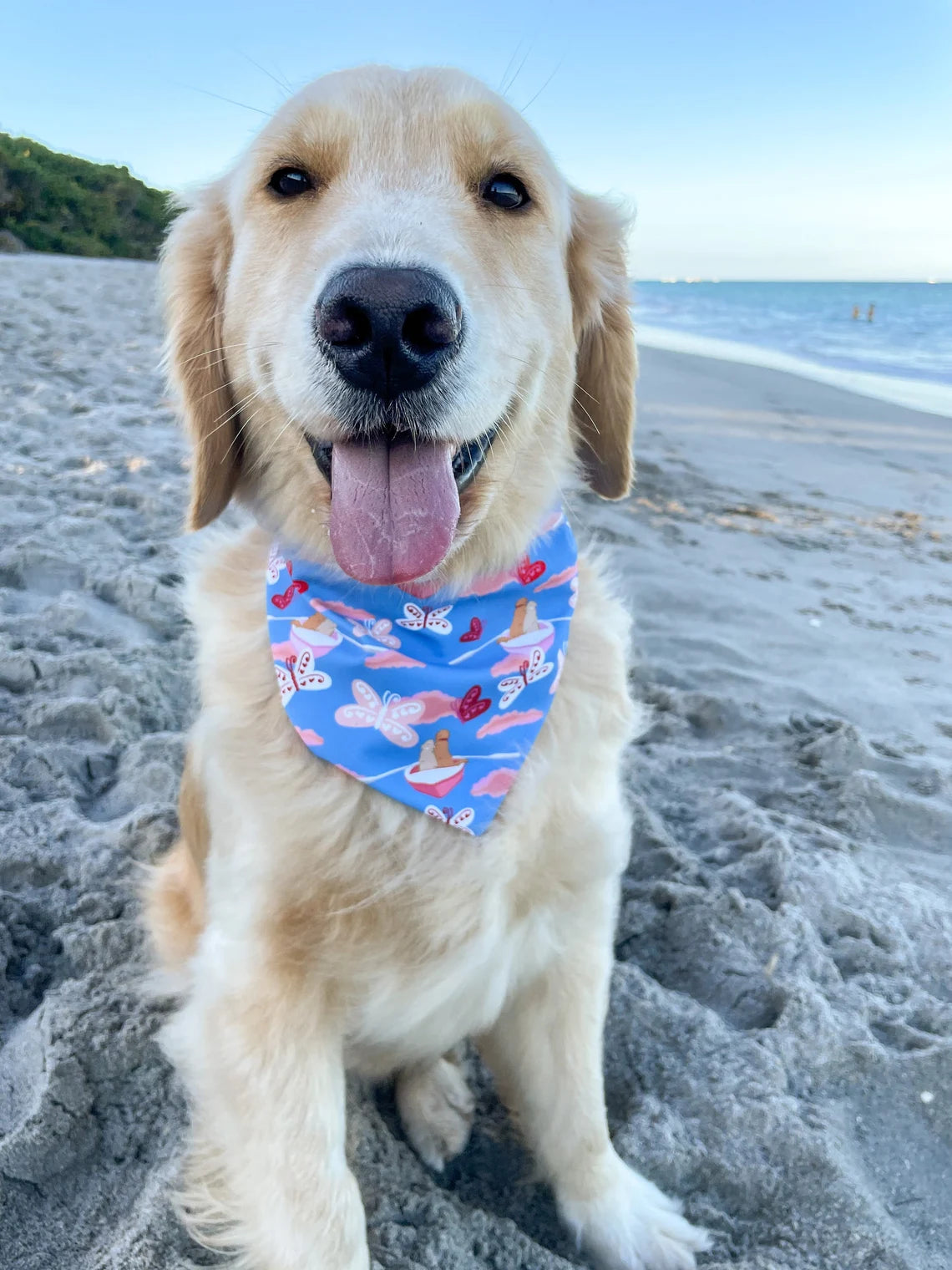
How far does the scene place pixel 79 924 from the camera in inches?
88.4

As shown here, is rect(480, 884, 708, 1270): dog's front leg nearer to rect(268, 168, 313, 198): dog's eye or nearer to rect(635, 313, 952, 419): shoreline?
rect(268, 168, 313, 198): dog's eye

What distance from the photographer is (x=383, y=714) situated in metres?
1.78

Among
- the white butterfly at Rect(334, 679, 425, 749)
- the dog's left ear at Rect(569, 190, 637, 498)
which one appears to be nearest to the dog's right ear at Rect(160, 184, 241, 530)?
the white butterfly at Rect(334, 679, 425, 749)

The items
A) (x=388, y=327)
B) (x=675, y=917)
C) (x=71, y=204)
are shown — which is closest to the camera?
(x=388, y=327)

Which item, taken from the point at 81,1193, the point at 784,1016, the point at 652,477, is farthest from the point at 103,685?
the point at 652,477

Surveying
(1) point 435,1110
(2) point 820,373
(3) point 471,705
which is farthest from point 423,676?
(2) point 820,373

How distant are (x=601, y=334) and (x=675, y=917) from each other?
59.8 inches

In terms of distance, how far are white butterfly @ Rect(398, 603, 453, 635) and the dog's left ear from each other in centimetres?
59

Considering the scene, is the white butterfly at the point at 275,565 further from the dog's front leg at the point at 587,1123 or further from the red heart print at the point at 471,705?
the dog's front leg at the point at 587,1123

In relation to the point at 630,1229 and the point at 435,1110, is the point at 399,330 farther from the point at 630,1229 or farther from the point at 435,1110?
the point at 630,1229

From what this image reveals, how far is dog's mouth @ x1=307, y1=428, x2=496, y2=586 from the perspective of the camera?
1.58 meters

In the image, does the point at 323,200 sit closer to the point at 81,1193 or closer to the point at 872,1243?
the point at 81,1193

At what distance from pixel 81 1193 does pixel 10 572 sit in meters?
2.77

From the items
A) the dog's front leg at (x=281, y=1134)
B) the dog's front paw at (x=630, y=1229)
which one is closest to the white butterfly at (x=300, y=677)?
the dog's front leg at (x=281, y=1134)
